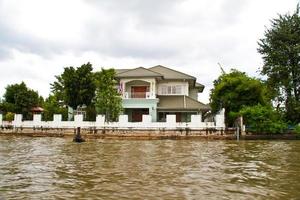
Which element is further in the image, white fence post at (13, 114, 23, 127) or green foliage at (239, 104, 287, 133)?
white fence post at (13, 114, 23, 127)

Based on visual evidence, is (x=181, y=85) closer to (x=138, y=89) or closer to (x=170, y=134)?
(x=138, y=89)

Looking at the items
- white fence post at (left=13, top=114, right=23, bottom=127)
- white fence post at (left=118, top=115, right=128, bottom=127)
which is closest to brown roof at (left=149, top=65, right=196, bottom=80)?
white fence post at (left=118, top=115, right=128, bottom=127)

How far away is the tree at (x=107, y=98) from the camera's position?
38.1 m

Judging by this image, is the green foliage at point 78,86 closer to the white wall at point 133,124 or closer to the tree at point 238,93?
the white wall at point 133,124

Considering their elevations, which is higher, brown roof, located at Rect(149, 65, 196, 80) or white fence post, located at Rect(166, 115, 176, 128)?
brown roof, located at Rect(149, 65, 196, 80)

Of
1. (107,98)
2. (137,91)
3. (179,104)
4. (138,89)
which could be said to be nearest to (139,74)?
(138,89)

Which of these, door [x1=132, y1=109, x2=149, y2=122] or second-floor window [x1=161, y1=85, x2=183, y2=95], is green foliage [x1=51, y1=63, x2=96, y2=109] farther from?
second-floor window [x1=161, y1=85, x2=183, y2=95]

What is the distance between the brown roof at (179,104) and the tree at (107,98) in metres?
4.88

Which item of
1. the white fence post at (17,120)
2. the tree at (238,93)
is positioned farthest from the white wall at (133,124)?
the tree at (238,93)

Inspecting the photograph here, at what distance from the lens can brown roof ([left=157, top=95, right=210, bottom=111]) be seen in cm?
4000

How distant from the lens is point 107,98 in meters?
38.1

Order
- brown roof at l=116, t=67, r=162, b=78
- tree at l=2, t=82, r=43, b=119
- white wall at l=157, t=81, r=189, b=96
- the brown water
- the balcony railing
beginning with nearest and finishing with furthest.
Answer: the brown water < the balcony railing < brown roof at l=116, t=67, r=162, b=78 < white wall at l=157, t=81, r=189, b=96 < tree at l=2, t=82, r=43, b=119

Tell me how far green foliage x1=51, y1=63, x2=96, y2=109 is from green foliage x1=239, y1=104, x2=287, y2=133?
51.4 ft

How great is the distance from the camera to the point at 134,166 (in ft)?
48.3
